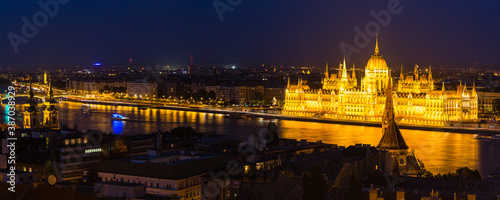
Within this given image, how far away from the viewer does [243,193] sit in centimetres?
839

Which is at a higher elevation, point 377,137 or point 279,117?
point 279,117

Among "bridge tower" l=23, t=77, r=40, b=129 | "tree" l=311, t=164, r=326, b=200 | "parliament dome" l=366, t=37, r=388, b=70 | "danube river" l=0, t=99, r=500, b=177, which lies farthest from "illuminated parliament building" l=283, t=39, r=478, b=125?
"tree" l=311, t=164, r=326, b=200

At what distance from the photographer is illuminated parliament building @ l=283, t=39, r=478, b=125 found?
37000mm

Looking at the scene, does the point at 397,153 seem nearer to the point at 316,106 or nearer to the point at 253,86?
the point at 316,106

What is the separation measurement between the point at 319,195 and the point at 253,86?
4932 centimetres

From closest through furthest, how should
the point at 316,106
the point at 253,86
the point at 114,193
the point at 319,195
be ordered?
the point at 319,195 < the point at 114,193 < the point at 316,106 < the point at 253,86

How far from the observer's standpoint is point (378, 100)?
40.3m

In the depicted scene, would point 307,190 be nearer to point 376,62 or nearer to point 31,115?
point 31,115

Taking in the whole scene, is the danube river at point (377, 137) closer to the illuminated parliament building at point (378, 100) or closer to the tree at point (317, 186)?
the illuminated parliament building at point (378, 100)

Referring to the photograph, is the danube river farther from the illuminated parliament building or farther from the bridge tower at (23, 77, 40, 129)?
the bridge tower at (23, 77, 40, 129)

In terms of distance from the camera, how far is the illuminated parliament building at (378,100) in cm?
3700

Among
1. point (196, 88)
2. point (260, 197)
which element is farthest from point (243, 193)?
point (196, 88)

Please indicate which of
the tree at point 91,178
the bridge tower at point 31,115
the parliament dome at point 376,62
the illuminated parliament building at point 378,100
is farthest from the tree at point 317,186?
the parliament dome at point 376,62

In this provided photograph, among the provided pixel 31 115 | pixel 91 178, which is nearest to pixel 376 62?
pixel 31 115
